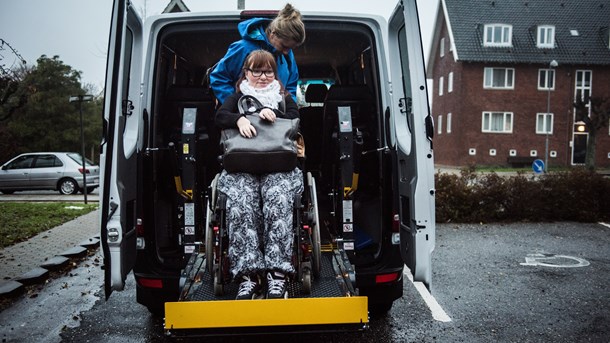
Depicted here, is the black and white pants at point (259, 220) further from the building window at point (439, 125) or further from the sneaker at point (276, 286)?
the building window at point (439, 125)

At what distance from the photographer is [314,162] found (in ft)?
19.2

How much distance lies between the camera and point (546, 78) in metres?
35.3

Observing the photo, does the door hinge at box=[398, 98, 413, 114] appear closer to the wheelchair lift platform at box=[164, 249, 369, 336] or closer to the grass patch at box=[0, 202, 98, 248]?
the wheelchair lift platform at box=[164, 249, 369, 336]

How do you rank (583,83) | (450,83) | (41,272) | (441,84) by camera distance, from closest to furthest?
(41,272) < (583,83) < (450,83) < (441,84)

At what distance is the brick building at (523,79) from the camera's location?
34.8 meters

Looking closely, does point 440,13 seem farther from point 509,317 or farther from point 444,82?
point 509,317

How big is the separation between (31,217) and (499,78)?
31.5 meters

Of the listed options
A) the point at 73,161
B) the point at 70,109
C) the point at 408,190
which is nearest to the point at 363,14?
the point at 408,190

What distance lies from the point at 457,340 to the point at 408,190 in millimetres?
1377

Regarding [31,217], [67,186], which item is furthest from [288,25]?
[67,186]

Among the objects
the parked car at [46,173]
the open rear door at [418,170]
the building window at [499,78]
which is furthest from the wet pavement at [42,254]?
the building window at [499,78]

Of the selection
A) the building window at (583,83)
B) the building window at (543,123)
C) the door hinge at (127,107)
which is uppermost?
the building window at (583,83)

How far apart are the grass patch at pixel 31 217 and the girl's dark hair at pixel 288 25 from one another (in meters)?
6.38

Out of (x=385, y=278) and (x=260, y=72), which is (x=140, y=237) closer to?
(x=260, y=72)
